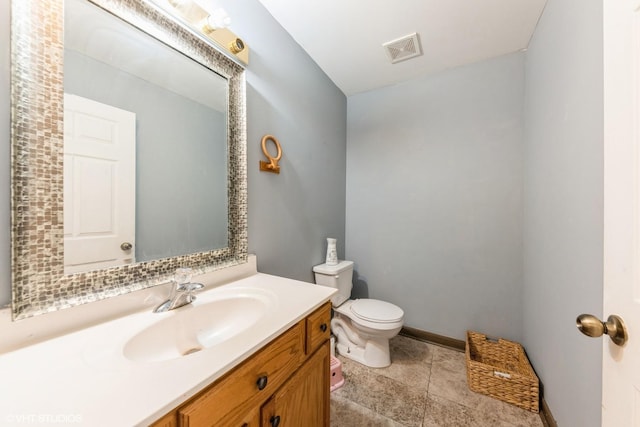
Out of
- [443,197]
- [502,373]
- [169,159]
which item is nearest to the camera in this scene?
→ [169,159]

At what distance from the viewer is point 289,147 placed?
161cm

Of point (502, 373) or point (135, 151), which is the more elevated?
point (135, 151)

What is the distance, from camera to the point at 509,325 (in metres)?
1.76

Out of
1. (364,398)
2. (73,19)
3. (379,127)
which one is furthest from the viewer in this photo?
(379,127)

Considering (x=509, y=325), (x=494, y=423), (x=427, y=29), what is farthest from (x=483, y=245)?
(x=427, y=29)

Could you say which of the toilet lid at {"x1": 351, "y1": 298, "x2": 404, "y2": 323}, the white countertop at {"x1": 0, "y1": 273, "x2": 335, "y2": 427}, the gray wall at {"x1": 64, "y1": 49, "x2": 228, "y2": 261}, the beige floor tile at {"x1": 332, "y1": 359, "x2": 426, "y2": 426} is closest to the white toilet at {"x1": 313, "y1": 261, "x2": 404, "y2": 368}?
the toilet lid at {"x1": 351, "y1": 298, "x2": 404, "y2": 323}

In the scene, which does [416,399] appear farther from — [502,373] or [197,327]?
[197,327]

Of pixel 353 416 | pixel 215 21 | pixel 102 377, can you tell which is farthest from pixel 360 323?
pixel 215 21

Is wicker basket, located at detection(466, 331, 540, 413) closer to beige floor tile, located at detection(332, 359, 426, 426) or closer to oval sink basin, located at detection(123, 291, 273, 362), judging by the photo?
beige floor tile, located at detection(332, 359, 426, 426)

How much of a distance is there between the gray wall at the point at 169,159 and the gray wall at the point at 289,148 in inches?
8.2

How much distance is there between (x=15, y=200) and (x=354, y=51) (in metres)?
1.93

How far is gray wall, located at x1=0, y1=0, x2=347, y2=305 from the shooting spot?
1344 millimetres

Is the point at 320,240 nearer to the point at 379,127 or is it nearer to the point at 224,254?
the point at 224,254

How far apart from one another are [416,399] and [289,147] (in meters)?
1.76
